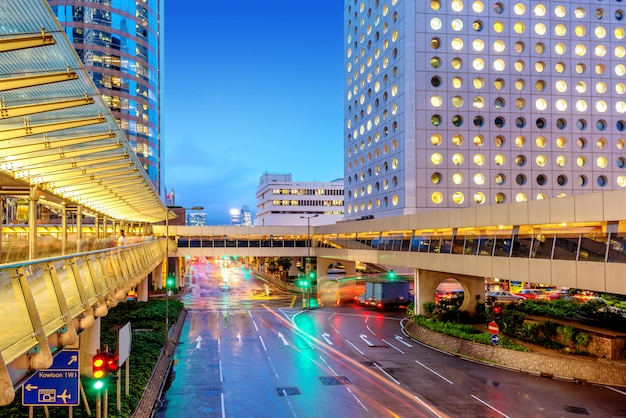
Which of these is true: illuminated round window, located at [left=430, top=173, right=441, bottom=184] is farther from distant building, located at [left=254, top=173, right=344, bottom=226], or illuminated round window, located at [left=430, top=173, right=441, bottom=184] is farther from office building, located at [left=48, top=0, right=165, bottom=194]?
distant building, located at [left=254, top=173, right=344, bottom=226]

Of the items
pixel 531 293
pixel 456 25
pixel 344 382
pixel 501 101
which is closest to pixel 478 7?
pixel 456 25

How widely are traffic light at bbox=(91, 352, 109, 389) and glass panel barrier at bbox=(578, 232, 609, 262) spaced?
1965cm

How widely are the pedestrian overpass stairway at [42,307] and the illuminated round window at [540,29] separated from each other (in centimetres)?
6597

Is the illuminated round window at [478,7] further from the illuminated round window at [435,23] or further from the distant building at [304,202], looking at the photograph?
the distant building at [304,202]

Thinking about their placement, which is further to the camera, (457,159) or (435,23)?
(457,159)

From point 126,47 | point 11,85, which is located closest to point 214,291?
point 126,47

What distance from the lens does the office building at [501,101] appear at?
205 ft

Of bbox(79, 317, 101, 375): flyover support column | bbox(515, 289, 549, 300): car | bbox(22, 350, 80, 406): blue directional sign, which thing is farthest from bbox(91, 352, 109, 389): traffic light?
bbox(515, 289, 549, 300): car

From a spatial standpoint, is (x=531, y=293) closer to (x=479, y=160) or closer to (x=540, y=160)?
(x=540, y=160)

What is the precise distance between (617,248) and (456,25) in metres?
49.2

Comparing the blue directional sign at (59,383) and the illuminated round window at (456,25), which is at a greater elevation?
the illuminated round window at (456,25)

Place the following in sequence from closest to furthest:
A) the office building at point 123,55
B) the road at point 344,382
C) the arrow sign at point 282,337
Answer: the road at point 344,382 < the arrow sign at point 282,337 < the office building at point 123,55

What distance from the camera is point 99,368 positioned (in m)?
12.5

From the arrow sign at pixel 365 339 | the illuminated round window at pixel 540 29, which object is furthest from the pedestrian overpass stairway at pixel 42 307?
the illuminated round window at pixel 540 29
